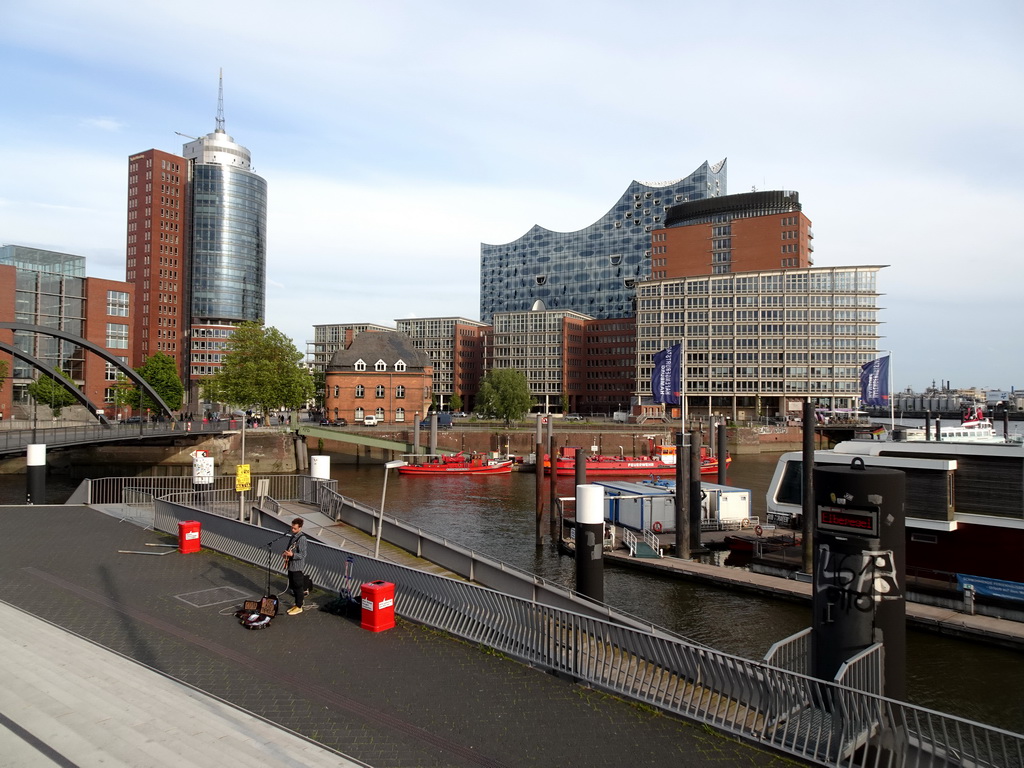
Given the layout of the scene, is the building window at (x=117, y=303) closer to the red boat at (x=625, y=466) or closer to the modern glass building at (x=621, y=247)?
the red boat at (x=625, y=466)

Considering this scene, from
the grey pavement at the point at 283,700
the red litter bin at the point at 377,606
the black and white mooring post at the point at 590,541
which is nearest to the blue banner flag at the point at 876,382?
the black and white mooring post at the point at 590,541

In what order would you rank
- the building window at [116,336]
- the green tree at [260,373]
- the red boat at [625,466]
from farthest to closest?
the building window at [116,336], the green tree at [260,373], the red boat at [625,466]

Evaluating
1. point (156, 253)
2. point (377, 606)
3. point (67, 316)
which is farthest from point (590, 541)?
point (156, 253)

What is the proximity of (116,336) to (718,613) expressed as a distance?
117 m

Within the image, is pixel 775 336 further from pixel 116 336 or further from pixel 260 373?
pixel 116 336

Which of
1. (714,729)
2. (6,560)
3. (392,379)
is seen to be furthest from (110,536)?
(392,379)

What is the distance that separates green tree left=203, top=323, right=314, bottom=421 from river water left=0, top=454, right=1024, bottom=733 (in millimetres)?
34924

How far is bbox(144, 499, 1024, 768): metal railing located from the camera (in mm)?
7910

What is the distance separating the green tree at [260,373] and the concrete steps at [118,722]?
78059 mm

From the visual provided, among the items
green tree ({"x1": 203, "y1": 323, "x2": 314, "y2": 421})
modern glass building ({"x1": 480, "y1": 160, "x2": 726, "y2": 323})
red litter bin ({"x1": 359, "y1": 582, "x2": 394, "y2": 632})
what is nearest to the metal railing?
red litter bin ({"x1": 359, "y1": 582, "x2": 394, "y2": 632})

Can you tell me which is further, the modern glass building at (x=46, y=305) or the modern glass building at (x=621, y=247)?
the modern glass building at (x=621, y=247)

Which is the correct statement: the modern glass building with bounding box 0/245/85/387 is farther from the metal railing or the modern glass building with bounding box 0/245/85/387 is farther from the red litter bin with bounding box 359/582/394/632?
the metal railing

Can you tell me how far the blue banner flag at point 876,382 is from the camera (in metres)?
43.7

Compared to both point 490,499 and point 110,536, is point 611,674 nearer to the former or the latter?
point 110,536
